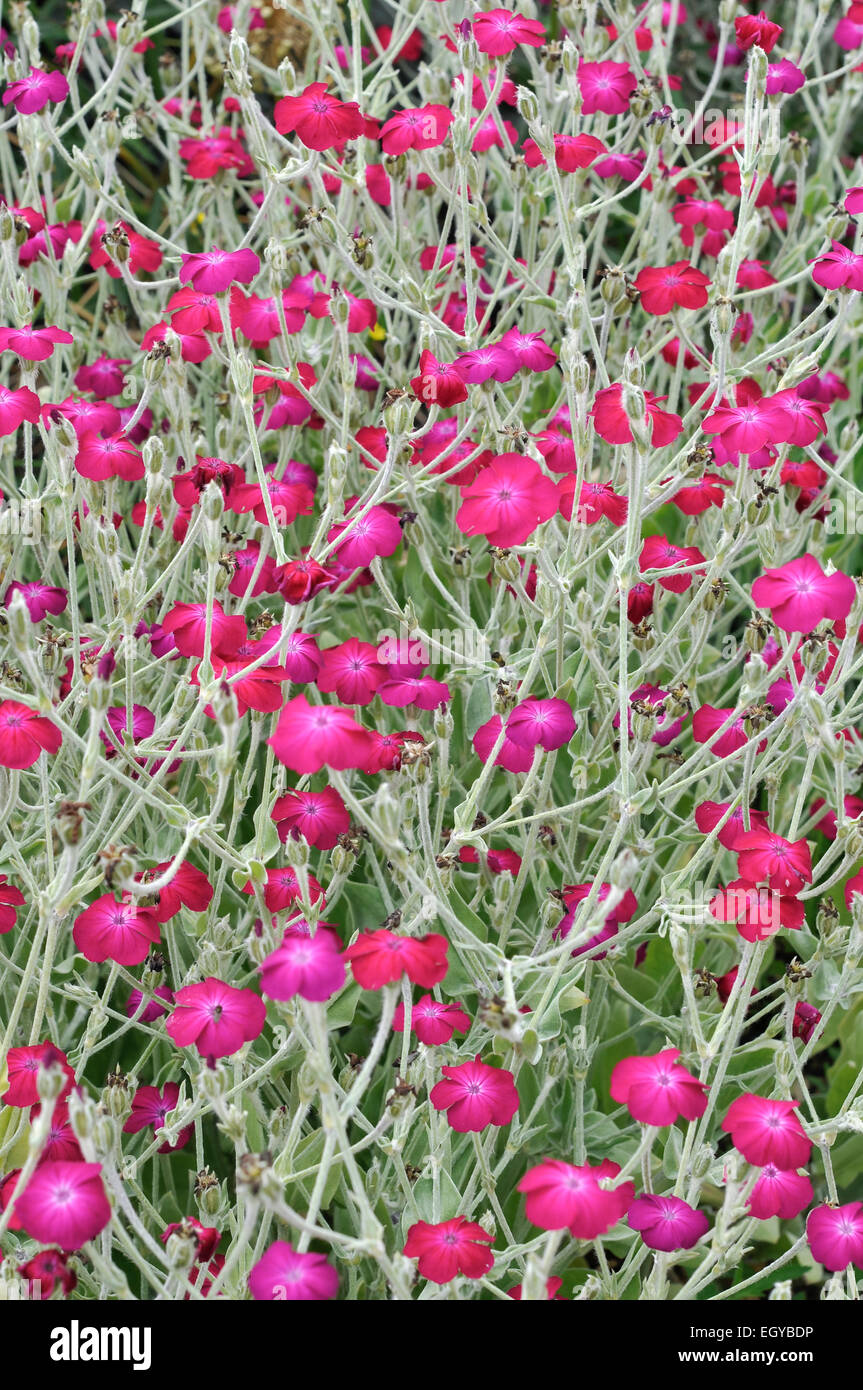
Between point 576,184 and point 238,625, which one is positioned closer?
point 238,625

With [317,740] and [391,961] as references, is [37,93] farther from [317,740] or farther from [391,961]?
[391,961]

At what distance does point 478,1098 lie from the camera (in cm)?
102

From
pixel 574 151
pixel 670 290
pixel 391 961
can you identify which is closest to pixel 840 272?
pixel 670 290

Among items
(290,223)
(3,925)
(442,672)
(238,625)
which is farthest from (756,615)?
(290,223)

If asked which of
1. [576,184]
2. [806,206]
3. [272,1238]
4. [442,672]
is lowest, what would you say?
[272,1238]

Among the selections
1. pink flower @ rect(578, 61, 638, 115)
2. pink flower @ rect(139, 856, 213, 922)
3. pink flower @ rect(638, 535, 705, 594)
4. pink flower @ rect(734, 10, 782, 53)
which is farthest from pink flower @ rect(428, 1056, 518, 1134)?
pink flower @ rect(578, 61, 638, 115)

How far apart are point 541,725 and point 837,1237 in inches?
17.8

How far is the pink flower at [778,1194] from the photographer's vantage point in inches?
36.4

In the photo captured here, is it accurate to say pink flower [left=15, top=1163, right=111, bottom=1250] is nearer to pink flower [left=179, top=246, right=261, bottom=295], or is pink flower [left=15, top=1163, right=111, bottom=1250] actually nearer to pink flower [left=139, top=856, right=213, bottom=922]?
pink flower [left=139, top=856, right=213, bottom=922]

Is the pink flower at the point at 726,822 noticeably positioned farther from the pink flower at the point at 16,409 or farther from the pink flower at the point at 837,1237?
the pink flower at the point at 16,409

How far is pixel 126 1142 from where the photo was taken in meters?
1.31
